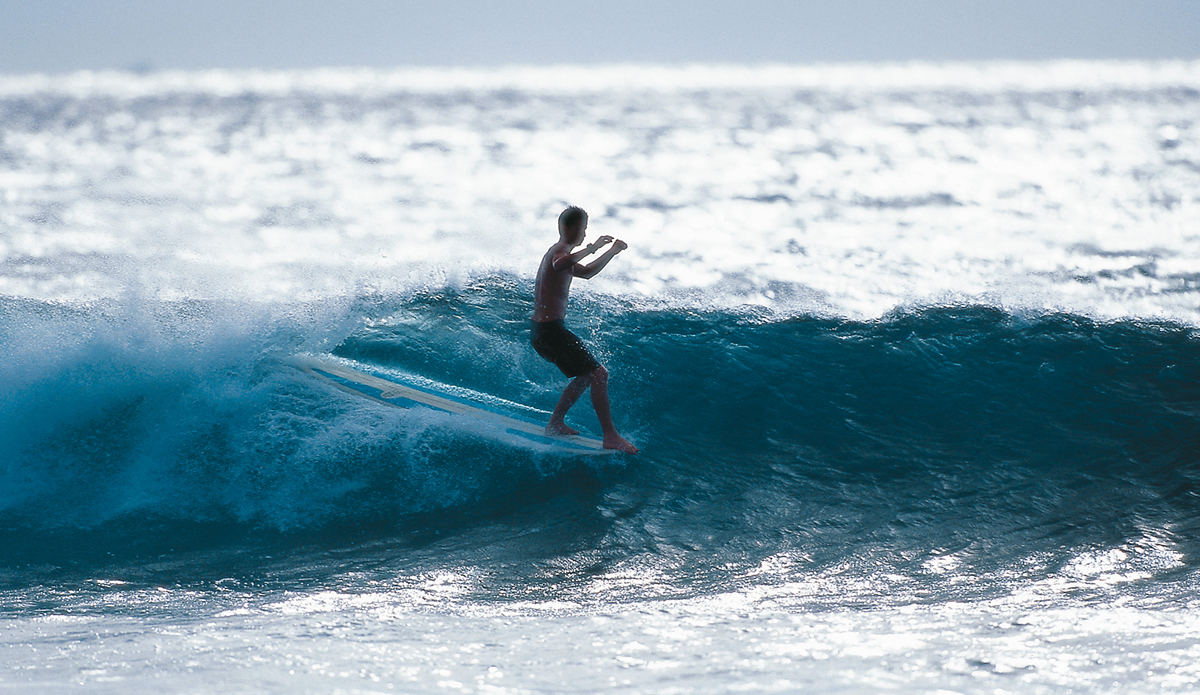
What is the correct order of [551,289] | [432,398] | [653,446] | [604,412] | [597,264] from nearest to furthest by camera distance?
[597,264] → [551,289] → [604,412] → [653,446] → [432,398]

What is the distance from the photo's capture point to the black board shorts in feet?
18.9

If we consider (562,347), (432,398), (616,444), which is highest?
(562,347)

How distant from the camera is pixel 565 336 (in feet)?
19.0

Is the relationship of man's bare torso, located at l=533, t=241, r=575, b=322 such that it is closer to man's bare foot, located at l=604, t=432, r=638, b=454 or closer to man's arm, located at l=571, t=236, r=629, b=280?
man's arm, located at l=571, t=236, r=629, b=280

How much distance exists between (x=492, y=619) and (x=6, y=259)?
9.22m

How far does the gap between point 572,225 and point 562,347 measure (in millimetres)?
747

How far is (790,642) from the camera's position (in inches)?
150

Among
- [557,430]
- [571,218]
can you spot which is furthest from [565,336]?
[571,218]

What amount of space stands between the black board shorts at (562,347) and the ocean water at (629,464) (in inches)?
→ 22.7

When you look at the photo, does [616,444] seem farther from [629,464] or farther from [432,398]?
[432,398]

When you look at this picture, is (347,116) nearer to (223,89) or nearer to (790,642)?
(223,89)

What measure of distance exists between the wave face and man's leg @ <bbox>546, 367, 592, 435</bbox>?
234mm

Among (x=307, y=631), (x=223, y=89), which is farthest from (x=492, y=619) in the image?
(x=223, y=89)

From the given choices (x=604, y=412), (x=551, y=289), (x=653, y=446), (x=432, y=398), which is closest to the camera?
(x=551, y=289)
